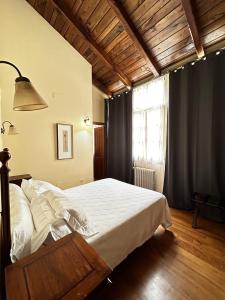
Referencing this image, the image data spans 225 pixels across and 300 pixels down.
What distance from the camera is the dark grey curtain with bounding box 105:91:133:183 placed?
4.10 meters

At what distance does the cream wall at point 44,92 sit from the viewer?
106 inches

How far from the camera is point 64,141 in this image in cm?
339

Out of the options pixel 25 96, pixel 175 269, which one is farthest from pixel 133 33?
pixel 175 269

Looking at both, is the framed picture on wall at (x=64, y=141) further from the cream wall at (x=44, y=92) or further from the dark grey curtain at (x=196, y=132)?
the dark grey curtain at (x=196, y=132)

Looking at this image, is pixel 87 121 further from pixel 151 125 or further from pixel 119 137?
pixel 151 125

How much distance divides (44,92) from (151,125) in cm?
238

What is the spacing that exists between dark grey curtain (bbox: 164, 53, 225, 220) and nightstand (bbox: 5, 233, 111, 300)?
2.51 m

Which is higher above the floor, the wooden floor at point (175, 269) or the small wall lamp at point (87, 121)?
the small wall lamp at point (87, 121)

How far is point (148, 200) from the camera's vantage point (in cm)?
206

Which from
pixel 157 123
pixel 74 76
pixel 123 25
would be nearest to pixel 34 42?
pixel 74 76

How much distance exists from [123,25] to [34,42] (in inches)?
66.0

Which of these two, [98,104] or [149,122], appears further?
[98,104]

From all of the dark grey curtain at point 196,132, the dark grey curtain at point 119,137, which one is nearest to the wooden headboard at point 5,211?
the dark grey curtain at point 196,132

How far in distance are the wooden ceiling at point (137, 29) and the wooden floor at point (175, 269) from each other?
292 centimetres
